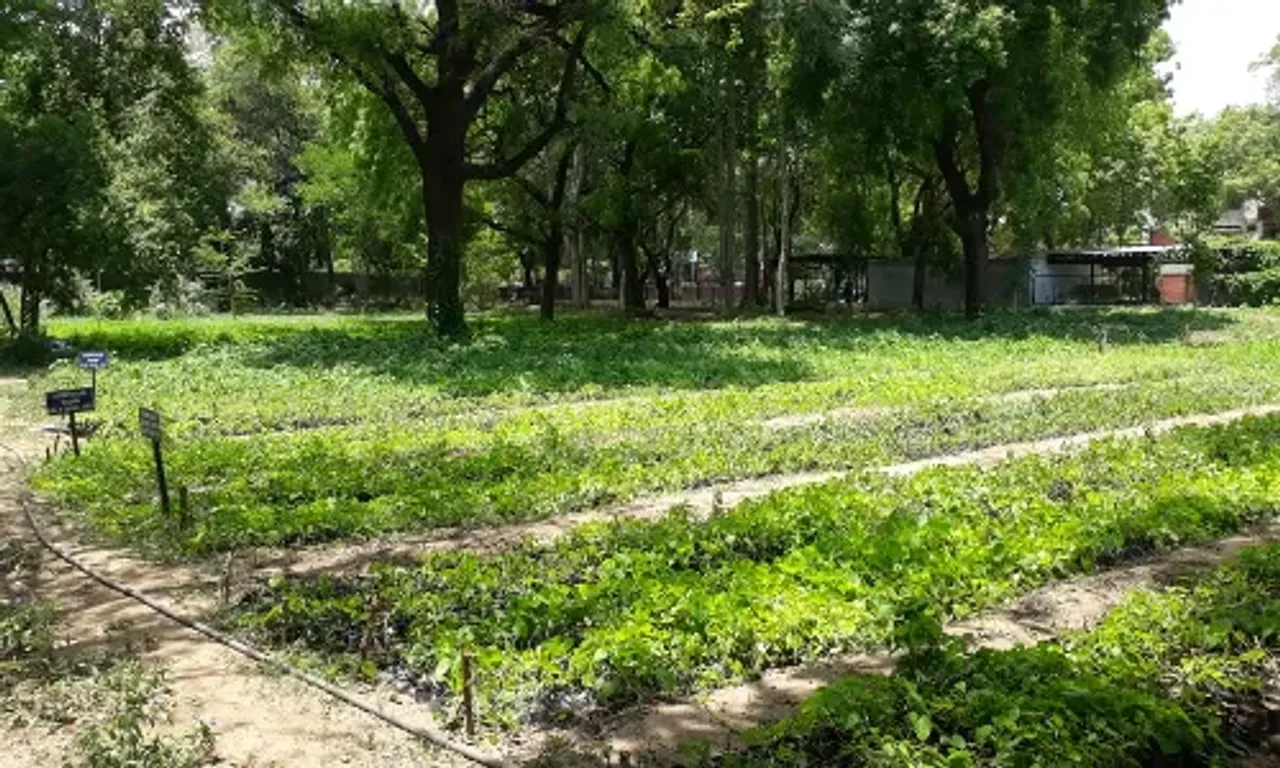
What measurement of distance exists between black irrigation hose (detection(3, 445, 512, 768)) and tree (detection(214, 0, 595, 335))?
59.5ft

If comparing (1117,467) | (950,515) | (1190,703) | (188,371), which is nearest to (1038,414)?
(1117,467)

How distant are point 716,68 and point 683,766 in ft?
111

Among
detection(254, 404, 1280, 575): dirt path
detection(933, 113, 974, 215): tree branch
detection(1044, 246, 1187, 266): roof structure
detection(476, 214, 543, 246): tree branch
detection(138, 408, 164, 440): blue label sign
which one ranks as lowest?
detection(254, 404, 1280, 575): dirt path

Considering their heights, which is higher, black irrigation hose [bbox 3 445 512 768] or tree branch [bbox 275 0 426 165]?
tree branch [bbox 275 0 426 165]

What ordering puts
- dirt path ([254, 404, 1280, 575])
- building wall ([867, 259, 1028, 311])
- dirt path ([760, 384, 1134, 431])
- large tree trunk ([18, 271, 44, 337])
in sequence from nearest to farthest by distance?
dirt path ([254, 404, 1280, 575])
dirt path ([760, 384, 1134, 431])
large tree trunk ([18, 271, 44, 337])
building wall ([867, 259, 1028, 311])

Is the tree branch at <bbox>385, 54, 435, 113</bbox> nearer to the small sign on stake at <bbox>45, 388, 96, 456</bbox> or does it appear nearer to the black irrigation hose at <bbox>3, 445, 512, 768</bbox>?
the small sign on stake at <bbox>45, 388, 96, 456</bbox>

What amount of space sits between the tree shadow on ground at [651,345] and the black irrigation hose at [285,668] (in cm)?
1050

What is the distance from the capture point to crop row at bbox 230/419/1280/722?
597cm

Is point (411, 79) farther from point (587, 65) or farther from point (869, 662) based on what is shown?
point (869, 662)

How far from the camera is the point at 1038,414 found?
15.4m

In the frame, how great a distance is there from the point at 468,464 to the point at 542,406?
6.23 meters

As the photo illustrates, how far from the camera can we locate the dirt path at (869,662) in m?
5.41

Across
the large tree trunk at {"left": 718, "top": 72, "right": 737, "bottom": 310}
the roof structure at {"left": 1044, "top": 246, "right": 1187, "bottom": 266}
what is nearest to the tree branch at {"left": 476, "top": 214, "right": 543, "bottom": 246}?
Result: the large tree trunk at {"left": 718, "top": 72, "right": 737, "bottom": 310}

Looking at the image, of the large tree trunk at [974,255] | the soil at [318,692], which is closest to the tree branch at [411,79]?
the large tree trunk at [974,255]
